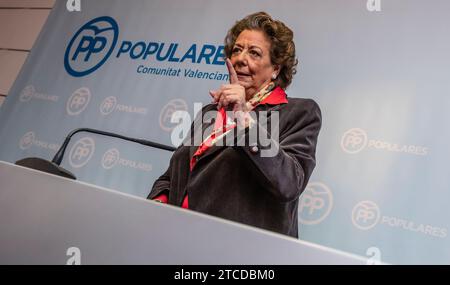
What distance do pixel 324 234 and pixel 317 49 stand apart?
3.27ft

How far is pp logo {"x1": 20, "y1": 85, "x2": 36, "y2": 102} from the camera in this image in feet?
11.1

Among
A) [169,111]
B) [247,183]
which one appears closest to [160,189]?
[247,183]

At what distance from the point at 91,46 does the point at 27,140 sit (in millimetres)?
822

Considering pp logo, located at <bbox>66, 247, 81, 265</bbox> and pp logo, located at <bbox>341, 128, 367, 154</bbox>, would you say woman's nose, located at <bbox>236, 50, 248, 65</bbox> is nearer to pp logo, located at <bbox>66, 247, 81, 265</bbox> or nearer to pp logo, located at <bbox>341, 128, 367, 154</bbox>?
pp logo, located at <bbox>341, 128, 367, 154</bbox>

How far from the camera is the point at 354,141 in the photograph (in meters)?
2.24

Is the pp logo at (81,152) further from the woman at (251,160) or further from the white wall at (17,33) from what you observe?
the woman at (251,160)

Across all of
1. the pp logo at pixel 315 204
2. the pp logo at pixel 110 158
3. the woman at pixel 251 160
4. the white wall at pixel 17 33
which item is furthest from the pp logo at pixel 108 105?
the woman at pixel 251 160

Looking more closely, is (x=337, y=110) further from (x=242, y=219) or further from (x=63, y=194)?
(x=63, y=194)

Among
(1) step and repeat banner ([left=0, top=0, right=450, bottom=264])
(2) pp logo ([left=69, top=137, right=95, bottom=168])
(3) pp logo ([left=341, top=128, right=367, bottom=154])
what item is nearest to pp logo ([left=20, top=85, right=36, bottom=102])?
(1) step and repeat banner ([left=0, top=0, right=450, bottom=264])

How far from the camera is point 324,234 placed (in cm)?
216

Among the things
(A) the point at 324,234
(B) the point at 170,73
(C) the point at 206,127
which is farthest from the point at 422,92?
(B) the point at 170,73

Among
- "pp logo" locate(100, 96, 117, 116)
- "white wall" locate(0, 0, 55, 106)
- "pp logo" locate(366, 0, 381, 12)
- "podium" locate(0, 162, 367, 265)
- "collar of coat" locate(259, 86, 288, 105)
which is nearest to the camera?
"podium" locate(0, 162, 367, 265)

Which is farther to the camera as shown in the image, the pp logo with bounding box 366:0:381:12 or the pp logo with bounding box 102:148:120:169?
the pp logo with bounding box 102:148:120:169

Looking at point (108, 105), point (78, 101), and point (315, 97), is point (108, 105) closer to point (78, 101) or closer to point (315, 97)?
point (78, 101)
